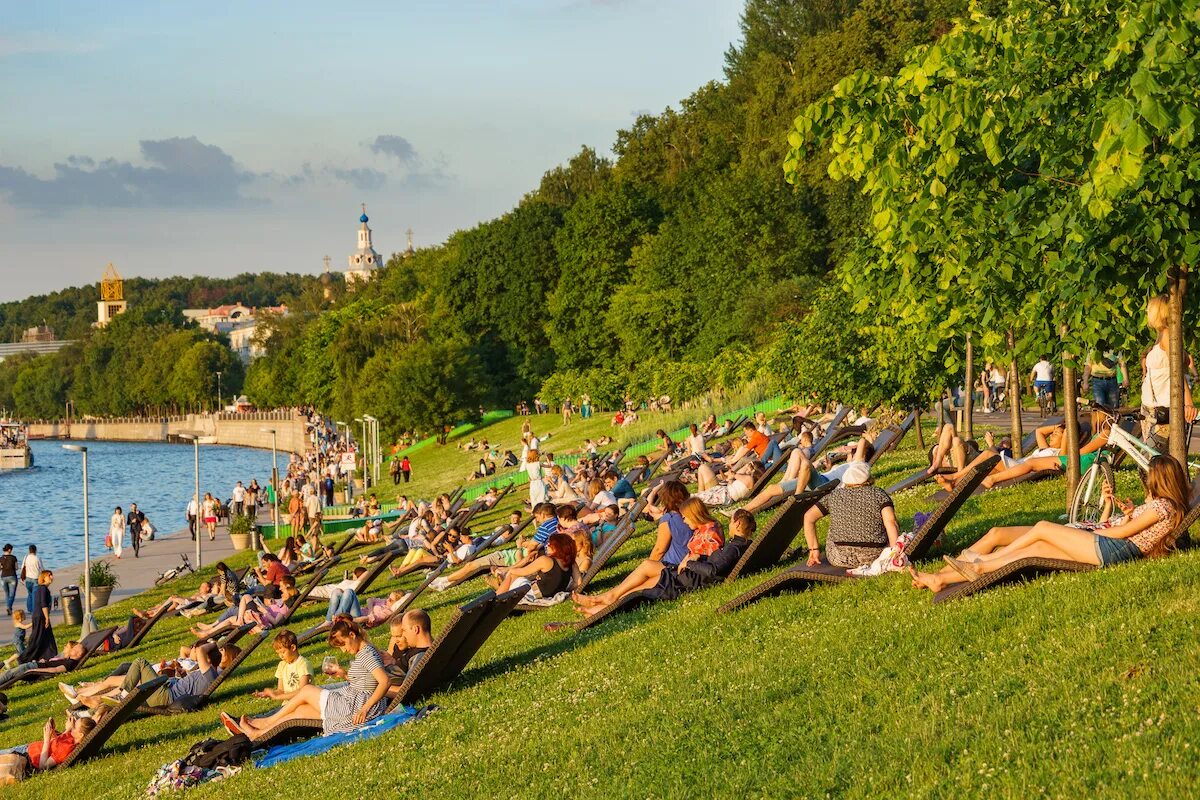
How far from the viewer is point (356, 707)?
10.3m

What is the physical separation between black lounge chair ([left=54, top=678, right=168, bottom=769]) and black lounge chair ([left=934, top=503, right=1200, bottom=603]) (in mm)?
6299

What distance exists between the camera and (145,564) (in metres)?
37.4

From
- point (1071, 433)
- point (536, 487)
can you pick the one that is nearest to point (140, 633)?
point (536, 487)

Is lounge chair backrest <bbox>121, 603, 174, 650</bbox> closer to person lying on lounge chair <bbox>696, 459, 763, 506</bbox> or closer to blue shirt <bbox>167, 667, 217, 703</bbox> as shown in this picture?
blue shirt <bbox>167, 667, 217, 703</bbox>

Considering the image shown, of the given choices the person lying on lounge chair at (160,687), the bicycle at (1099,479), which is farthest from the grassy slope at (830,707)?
the person lying on lounge chair at (160,687)

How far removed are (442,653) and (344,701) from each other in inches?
30.4

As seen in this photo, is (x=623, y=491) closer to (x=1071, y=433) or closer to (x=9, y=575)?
(x=1071, y=433)

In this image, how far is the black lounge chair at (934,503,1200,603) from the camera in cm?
883

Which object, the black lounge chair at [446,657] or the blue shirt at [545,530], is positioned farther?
the blue shirt at [545,530]

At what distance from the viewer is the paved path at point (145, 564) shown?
96.9 feet

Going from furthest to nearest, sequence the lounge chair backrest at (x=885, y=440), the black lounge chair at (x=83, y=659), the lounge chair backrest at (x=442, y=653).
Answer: the black lounge chair at (x=83, y=659), the lounge chair backrest at (x=885, y=440), the lounge chair backrest at (x=442, y=653)

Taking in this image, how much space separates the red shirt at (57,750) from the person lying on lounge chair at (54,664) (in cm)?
630

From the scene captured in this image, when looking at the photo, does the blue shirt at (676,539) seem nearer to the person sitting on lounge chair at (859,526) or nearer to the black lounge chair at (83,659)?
the person sitting on lounge chair at (859,526)

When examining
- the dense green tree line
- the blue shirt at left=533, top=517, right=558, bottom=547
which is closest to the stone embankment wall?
the dense green tree line
